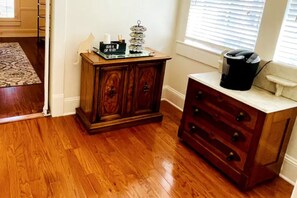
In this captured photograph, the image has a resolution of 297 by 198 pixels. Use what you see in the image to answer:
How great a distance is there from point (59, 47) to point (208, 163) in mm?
1826

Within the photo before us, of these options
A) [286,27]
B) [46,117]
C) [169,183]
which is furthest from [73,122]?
[286,27]

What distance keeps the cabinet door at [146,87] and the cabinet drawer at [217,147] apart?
585mm

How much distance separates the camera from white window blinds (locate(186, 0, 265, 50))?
275cm

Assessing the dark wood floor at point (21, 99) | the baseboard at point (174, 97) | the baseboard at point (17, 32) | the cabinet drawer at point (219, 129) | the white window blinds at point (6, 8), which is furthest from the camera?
the baseboard at point (17, 32)

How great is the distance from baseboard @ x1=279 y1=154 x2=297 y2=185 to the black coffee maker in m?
0.71

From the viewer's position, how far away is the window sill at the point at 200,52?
3154 millimetres

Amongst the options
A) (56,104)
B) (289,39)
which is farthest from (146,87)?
(289,39)

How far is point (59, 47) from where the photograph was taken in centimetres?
303

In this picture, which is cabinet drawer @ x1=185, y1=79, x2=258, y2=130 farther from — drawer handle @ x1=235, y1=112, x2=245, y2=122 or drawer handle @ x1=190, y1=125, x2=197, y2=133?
drawer handle @ x1=190, y1=125, x2=197, y2=133

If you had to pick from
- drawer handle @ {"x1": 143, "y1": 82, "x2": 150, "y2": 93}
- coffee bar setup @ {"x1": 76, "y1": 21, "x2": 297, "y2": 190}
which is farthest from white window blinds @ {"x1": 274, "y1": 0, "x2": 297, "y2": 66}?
drawer handle @ {"x1": 143, "y1": 82, "x2": 150, "y2": 93}

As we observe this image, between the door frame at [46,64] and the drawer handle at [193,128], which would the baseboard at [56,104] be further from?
the drawer handle at [193,128]

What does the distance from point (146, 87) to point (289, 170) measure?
1.56m

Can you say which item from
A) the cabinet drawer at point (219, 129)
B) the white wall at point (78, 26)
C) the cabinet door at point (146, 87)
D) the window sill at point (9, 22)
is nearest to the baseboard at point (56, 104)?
the white wall at point (78, 26)

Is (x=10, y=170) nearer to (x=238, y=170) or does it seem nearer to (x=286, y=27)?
(x=238, y=170)
